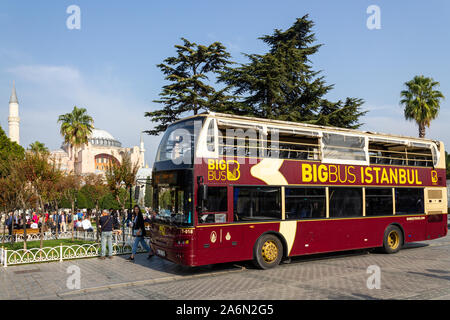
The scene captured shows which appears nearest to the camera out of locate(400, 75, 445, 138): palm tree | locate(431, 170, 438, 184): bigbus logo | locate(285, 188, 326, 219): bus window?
locate(285, 188, 326, 219): bus window

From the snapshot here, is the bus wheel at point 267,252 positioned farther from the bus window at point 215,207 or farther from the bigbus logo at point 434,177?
the bigbus logo at point 434,177

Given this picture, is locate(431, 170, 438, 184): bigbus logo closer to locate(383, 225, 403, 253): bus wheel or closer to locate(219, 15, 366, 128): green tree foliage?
locate(383, 225, 403, 253): bus wheel

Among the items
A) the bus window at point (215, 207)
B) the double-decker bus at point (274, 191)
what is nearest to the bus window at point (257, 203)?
the double-decker bus at point (274, 191)

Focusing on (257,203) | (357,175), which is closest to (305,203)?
(257,203)

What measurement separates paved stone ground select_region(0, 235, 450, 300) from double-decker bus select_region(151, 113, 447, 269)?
59 cm

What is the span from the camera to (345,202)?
41.1 feet

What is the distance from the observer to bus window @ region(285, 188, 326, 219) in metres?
11.4

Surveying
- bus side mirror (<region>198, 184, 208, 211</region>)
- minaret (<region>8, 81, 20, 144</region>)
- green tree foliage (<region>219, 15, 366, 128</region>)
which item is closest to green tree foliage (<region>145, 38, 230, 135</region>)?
green tree foliage (<region>219, 15, 366, 128</region>)

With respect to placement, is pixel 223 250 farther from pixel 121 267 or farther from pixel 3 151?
pixel 3 151

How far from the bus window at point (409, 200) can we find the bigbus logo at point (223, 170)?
6.82 m

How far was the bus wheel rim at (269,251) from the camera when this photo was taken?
11.0 meters

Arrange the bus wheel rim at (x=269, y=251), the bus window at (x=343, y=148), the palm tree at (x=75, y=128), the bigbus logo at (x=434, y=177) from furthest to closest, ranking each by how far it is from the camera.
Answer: the palm tree at (x=75, y=128) → the bigbus logo at (x=434, y=177) → the bus window at (x=343, y=148) → the bus wheel rim at (x=269, y=251)

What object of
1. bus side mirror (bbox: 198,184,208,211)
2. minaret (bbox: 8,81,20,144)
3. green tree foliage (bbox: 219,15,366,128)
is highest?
minaret (bbox: 8,81,20,144)
